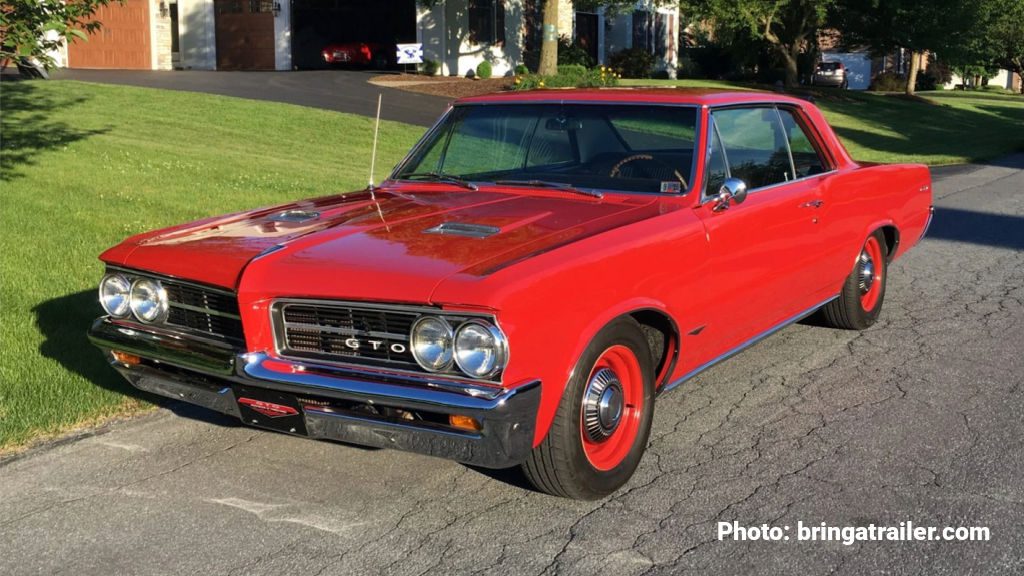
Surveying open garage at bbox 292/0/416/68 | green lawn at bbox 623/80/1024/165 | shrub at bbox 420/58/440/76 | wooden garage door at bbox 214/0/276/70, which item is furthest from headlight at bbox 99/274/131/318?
open garage at bbox 292/0/416/68

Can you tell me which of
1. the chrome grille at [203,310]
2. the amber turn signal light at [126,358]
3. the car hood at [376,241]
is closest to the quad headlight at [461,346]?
the car hood at [376,241]

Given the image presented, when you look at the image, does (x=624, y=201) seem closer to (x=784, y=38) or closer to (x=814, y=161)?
(x=814, y=161)

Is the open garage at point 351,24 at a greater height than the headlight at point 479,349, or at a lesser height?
greater

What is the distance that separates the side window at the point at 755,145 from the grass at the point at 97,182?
3277mm

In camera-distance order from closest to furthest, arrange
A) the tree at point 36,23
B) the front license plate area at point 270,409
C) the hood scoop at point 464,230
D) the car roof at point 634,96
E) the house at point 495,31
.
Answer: the front license plate area at point 270,409
the hood scoop at point 464,230
the car roof at point 634,96
the tree at point 36,23
the house at point 495,31

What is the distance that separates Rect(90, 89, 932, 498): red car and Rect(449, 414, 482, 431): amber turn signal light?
15mm

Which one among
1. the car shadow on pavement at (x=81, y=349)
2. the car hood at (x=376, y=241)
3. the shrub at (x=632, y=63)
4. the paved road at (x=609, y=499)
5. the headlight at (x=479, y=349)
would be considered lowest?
the paved road at (x=609, y=499)

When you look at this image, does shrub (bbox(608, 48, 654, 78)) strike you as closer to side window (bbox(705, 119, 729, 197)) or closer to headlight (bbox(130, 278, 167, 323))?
side window (bbox(705, 119, 729, 197))

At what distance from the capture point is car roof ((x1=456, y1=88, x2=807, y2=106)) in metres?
5.30

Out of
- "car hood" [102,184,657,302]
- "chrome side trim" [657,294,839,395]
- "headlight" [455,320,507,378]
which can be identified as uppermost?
"car hood" [102,184,657,302]

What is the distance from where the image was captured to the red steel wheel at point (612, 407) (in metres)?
4.15

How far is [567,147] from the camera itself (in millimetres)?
5441

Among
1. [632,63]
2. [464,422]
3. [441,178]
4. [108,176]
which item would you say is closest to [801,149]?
[441,178]

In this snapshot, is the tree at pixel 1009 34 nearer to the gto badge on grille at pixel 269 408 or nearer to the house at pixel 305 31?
the house at pixel 305 31
